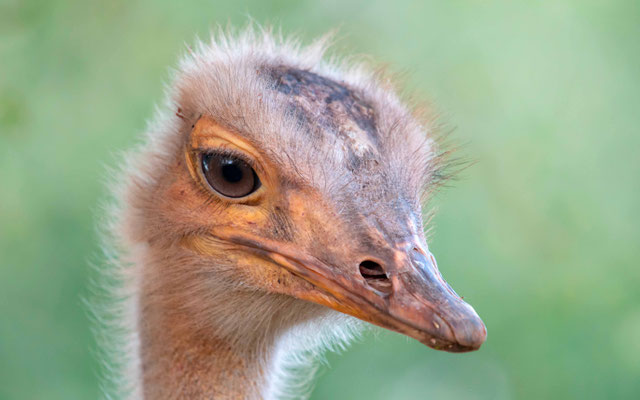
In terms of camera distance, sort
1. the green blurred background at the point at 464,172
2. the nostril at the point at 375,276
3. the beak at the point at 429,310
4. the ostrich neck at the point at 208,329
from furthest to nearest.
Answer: the green blurred background at the point at 464,172 < the ostrich neck at the point at 208,329 < the nostril at the point at 375,276 < the beak at the point at 429,310

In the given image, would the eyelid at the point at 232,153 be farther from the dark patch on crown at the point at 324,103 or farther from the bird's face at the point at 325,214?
the dark patch on crown at the point at 324,103

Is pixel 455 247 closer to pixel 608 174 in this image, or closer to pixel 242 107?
pixel 608 174

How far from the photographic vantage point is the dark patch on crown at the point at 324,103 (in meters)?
1.95

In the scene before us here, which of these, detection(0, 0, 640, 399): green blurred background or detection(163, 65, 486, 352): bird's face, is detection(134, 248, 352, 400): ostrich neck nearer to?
detection(163, 65, 486, 352): bird's face

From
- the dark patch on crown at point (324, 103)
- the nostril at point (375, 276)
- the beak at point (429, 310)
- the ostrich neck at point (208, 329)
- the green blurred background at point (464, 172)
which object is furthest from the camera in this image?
the green blurred background at point (464, 172)

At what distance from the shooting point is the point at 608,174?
3.92 metres

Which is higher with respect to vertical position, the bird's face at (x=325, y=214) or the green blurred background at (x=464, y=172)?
the green blurred background at (x=464, y=172)

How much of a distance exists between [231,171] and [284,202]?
0.61 feet

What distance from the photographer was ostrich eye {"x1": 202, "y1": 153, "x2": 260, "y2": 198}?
1.97 m

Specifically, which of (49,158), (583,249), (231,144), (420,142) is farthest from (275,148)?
(583,249)

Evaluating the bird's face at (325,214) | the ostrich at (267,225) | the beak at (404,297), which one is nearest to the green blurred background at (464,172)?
the ostrich at (267,225)

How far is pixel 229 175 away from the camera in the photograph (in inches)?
79.1

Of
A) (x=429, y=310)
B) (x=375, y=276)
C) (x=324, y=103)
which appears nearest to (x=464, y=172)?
(x=324, y=103)

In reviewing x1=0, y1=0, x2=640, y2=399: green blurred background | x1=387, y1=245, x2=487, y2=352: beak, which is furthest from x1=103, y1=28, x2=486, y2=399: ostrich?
x1=0, y1=0, x2=640, y2=399: green blurred background
